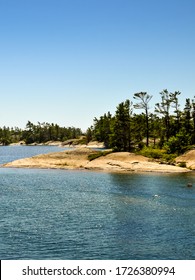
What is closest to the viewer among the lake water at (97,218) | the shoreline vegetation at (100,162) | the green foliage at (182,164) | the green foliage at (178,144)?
the lake water at (97,218)

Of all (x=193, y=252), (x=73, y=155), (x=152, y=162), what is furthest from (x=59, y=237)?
(x=73, y=155)

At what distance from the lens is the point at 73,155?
9069cm

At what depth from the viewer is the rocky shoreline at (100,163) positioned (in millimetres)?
78194

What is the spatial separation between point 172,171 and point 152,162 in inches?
307

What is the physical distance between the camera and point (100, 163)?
276 feet

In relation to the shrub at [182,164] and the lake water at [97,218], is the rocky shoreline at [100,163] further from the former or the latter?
the lake water at [97,218]

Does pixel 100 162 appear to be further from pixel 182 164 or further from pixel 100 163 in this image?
pixel 182 164

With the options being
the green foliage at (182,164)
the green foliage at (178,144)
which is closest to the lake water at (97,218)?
the green foliage at (182,164)

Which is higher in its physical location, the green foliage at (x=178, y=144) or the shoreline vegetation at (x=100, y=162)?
the green foliage at (x=178, y=144)

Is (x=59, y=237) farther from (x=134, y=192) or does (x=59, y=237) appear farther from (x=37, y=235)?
(x=134, y=192)

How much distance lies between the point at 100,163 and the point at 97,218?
46174mm

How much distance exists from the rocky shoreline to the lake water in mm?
12405

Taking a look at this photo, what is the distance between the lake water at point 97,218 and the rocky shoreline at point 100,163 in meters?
12.4

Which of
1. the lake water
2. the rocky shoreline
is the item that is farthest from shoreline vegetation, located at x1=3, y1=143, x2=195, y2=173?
the lake water
